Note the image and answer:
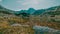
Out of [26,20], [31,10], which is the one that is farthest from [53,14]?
[26,20]

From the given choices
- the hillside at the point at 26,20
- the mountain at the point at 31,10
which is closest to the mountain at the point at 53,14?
the hillside at the point at 26,20

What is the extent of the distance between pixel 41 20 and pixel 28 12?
31cm

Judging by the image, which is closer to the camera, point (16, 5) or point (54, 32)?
point (54, 32)

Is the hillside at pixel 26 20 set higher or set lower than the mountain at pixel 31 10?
lower

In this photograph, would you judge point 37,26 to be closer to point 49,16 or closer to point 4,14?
point 49,16

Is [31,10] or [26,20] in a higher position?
[31,10]

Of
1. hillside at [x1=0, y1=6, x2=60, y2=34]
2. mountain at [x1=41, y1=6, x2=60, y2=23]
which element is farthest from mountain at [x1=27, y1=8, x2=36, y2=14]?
mountain at [x1=41, y1=6, x2=60, y2=23]

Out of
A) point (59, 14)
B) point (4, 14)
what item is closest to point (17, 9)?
point (4, 14)

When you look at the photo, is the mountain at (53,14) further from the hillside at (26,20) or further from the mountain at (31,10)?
the mountain at (31,10)

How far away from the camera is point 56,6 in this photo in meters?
2.81

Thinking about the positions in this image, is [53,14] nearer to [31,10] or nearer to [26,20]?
[31,10]

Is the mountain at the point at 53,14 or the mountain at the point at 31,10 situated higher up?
the mountain at the point at 31,10

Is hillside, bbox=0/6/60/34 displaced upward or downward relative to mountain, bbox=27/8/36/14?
downward

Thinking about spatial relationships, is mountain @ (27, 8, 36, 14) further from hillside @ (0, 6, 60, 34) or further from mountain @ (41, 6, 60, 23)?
mountain @ (41, 6, 60, 23)
